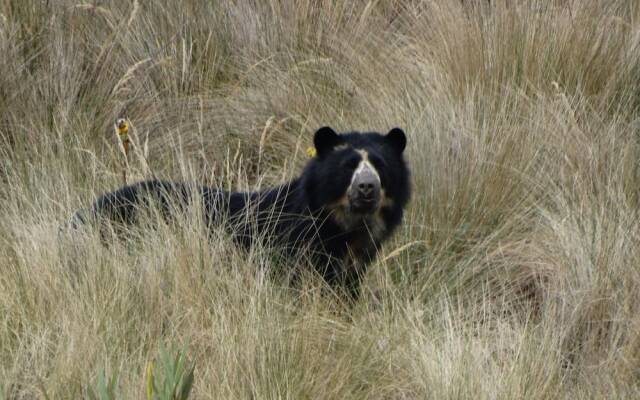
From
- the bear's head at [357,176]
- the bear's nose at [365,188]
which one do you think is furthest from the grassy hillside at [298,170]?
the bear's nose at [365,188]

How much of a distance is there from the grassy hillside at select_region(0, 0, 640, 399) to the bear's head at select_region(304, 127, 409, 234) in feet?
1.11

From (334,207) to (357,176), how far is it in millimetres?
225

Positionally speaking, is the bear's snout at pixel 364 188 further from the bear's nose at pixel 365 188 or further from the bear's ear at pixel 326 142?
the bear's ear at pixel 326 142

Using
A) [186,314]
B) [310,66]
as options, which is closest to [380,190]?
[186,314]

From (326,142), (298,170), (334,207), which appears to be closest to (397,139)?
(326,142)

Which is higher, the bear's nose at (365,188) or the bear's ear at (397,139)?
the bear's ear at (397,139)

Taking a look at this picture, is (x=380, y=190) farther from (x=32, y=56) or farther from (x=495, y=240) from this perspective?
(x=32, y=56)

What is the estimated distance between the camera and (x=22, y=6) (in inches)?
338

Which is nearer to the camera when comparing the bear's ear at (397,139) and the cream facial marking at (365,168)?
the cream facial marking at (365,168)

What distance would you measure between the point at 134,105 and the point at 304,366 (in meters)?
4.02

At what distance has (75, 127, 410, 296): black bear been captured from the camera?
5.83m

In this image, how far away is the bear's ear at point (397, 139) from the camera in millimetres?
6031

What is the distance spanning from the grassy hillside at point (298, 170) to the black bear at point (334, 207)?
0.64ft

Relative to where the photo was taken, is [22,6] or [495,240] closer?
[495,240]
